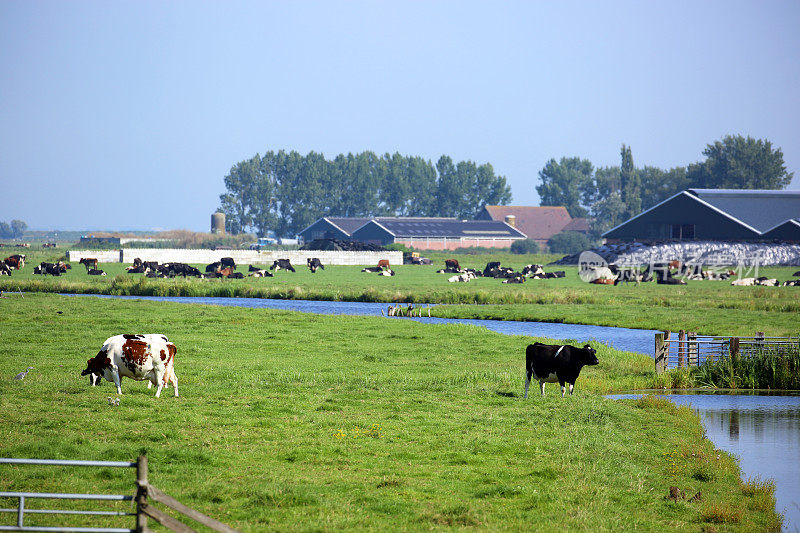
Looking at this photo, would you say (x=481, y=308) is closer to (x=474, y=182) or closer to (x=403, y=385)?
(x=403, y=385)

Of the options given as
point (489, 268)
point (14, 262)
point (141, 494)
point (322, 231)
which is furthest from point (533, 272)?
point (141, 494)

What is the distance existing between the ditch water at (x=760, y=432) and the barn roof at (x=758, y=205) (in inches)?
3487

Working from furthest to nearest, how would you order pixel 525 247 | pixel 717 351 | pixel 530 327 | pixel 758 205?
pixel 525 247, pixel 758 205, pixel 530 327, pixel 717 351

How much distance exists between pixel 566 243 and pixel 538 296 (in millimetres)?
101063

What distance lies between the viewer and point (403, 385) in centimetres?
2425

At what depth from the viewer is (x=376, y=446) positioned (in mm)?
16781

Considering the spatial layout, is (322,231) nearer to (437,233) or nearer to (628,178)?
(437,233)

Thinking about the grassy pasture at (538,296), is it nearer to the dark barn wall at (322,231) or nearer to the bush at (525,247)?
the bush at (525,247)

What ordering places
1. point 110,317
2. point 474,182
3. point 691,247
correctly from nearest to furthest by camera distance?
point 110,317 < point 691,247 < point 474,182

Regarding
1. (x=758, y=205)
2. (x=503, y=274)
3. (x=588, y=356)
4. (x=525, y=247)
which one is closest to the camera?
(x=588, y=356)

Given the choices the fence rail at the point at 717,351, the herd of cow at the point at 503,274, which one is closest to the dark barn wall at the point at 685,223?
the herd of cow at the point at 503,274

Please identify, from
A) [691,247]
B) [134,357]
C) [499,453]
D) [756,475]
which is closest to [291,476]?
[499,453]

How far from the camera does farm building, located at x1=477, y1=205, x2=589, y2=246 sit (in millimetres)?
172875

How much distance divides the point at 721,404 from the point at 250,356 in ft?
49.2
